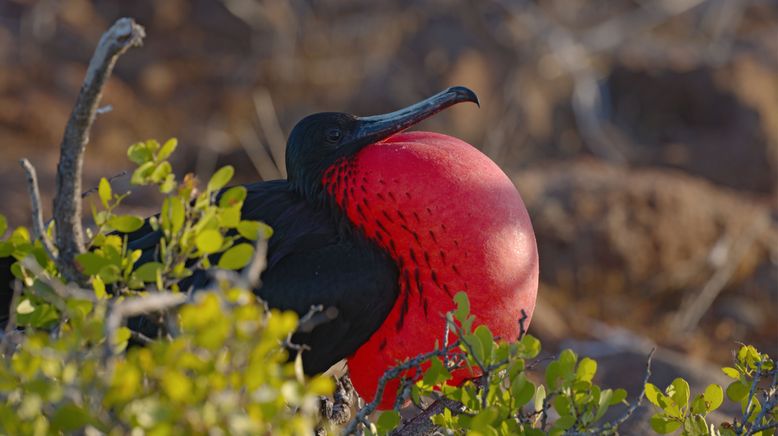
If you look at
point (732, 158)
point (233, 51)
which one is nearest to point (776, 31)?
point (732, 158)

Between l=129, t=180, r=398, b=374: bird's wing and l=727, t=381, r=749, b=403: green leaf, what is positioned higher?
l=129, t=180, r=398, b=374: bird's wing

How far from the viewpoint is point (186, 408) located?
106 centimetres

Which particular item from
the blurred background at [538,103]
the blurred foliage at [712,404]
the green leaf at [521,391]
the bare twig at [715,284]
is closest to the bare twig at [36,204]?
the green leaf at [521,391]

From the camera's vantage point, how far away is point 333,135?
80.9 inches

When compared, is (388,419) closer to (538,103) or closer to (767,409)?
(767,409)

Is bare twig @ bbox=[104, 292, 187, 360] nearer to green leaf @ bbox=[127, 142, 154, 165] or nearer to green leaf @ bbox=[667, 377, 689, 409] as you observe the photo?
green leaf @ bbox=[127, 142, 154, 165]

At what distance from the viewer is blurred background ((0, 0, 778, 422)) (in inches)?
182

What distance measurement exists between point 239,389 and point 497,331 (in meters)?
0.88

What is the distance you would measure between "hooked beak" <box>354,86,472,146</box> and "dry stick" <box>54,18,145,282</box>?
609 mm

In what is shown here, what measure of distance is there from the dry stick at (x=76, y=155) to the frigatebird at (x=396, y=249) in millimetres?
387

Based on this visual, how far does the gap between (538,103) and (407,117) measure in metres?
5.21

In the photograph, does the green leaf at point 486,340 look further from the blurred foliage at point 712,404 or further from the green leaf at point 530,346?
the blurred foliage at point 712,404

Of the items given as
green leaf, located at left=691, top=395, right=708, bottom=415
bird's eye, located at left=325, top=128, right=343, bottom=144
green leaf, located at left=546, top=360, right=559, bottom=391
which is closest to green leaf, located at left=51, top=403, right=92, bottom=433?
green leaf, located at left=546, top=360, right=559, bottom=391

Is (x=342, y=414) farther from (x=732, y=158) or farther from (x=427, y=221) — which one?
(x=732, y=158)
